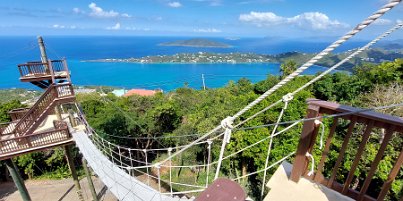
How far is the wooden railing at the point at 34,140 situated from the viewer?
5.01 m

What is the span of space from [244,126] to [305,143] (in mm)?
6017

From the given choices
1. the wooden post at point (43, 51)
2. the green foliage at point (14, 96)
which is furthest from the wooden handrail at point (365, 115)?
the green foliage at point (14, 96)

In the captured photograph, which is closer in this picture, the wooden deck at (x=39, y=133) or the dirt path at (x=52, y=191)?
the wooden deck at (x=39, y=133)

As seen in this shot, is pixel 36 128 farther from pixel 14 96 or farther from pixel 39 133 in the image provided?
pixel 14 96

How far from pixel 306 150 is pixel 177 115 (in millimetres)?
9632

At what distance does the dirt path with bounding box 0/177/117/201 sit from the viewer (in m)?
8.29

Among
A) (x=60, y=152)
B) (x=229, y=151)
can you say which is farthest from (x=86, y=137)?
(x=60, y=152)

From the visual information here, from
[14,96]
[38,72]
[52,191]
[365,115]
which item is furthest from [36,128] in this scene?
[14,96]

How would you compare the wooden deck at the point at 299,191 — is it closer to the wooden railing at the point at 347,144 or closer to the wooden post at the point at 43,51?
the wooden railing at the point at 347,144

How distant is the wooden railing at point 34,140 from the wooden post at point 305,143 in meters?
5.09

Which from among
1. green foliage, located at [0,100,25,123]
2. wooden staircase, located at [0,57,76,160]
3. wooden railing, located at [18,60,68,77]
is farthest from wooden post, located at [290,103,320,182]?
green foliage, located at [0,100,25,123]

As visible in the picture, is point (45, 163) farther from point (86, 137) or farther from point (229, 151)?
point (229, 151)

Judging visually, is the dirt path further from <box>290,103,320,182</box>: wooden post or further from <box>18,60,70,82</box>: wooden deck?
<box>290,103,320,182</box>: wooden post

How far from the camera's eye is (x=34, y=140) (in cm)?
525
